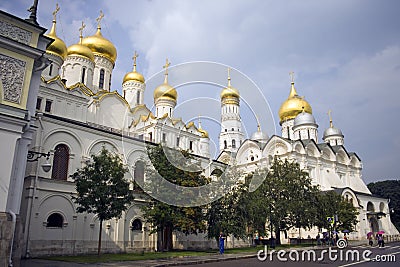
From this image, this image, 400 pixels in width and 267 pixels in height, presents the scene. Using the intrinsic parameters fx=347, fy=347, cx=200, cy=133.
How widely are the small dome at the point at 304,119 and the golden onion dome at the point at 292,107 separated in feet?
6.65

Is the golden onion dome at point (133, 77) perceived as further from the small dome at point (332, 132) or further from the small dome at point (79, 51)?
the small dome at point (332, 132)

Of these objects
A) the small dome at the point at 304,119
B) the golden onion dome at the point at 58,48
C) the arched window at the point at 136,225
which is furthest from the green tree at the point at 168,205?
the small dome at the point at 304,119

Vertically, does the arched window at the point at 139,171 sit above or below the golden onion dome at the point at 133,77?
below

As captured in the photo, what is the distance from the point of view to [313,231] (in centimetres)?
4247

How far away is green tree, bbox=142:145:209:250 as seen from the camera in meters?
23.8

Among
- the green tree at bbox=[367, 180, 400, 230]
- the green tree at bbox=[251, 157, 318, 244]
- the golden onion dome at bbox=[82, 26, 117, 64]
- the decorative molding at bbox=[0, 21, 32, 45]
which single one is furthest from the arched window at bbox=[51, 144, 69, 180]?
the green tree at bbox=[367, 180, 400, 230]

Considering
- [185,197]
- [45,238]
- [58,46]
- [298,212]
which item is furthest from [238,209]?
[58,46]

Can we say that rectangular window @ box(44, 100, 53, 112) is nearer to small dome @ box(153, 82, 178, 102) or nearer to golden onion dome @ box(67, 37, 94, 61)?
golden onion dome @ box(67, 37, 94, 61)

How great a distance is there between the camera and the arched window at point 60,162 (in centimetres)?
2416

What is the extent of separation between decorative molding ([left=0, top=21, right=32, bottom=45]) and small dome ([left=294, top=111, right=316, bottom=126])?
49.2 meters

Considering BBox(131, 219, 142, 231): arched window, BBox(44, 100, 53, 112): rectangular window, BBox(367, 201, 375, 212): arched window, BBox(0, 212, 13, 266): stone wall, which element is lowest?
BBox(0, 212, 13, 266): stone wall

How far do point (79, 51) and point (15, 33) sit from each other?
80.8ft

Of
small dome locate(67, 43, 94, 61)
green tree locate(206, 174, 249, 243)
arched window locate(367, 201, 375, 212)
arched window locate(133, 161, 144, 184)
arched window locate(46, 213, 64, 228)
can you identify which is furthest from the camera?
arched window locate(367, 201, 375, 212)

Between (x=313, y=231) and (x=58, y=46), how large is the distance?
117ft
